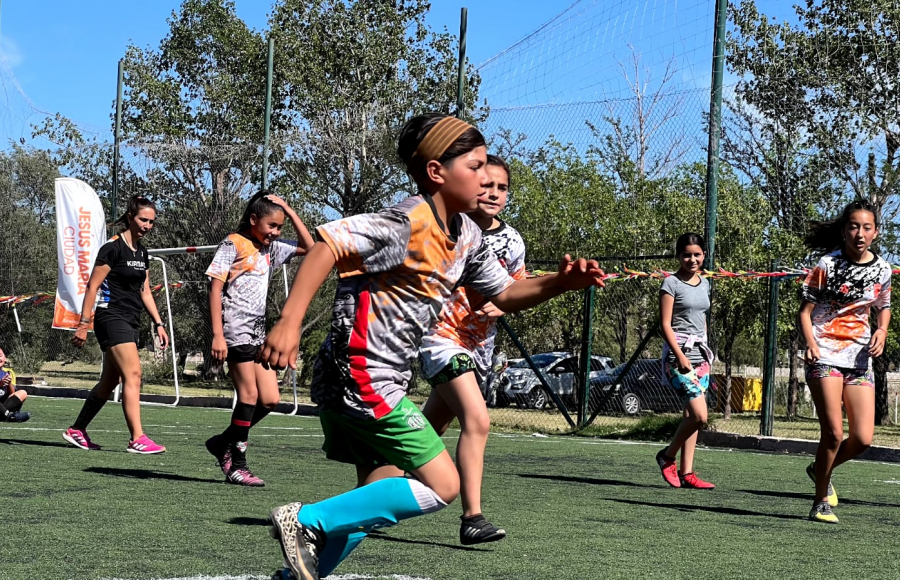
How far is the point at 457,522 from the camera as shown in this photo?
586cm

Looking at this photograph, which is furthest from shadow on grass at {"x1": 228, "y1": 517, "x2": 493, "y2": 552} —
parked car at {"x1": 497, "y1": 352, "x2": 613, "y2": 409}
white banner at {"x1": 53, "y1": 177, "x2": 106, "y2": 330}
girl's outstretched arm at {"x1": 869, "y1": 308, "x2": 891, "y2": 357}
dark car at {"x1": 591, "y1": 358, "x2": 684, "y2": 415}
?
white banner at {"x1": 53, "y1": 177, "x2": 106, "y2": 330}

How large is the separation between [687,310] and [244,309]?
323 centimetres

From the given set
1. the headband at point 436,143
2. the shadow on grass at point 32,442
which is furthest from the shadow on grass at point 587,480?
the headband at point 436,143

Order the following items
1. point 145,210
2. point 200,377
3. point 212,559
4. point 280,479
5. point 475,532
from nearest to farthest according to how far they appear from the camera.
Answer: point 212,559
point 475,532
point 280,479
point 145,210
point 200,377

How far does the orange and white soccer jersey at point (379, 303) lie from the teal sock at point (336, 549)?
38 centimetres

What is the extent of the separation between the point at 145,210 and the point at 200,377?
76.1 feet

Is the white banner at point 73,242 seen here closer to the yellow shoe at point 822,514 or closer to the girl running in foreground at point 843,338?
the girl running in foreground at point 843,338

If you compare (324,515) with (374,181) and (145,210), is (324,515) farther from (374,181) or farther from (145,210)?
(374,181)

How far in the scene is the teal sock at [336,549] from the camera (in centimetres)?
358

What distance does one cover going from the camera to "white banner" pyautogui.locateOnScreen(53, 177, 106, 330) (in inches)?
712

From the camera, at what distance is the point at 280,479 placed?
787 cm

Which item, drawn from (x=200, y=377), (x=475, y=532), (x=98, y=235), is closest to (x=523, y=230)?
(x=200, y=377)

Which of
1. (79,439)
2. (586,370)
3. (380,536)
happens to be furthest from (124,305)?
(586,370)

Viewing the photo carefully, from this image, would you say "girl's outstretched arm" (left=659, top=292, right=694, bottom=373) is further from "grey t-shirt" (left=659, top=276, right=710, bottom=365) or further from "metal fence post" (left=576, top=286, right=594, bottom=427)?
"metal fence post" (left=576, top=286, right=594, bottom=427)
